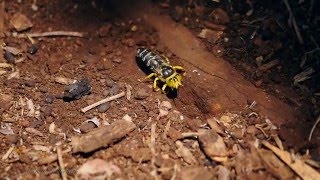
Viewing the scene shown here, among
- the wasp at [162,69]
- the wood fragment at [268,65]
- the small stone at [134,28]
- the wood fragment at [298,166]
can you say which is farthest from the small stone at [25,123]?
the wood fragment at [268,65]

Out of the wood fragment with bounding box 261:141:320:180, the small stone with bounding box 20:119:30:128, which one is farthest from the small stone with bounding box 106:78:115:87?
the wood fragment with bounding box 261:141:320:180

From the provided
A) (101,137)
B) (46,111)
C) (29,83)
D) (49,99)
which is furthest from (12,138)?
(101,137)

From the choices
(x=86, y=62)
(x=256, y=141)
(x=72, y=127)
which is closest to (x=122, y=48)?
(x=86, y=62)

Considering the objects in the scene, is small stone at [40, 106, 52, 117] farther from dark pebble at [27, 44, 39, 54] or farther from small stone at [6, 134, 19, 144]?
dark pebble at [27, 44, 39, 54]

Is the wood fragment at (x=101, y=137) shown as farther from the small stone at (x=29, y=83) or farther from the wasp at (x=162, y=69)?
the small stone at (x=29, y=83)

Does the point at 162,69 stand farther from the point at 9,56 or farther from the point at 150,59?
the point at 9,56

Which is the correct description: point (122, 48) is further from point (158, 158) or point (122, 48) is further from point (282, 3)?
point (282, 3)
